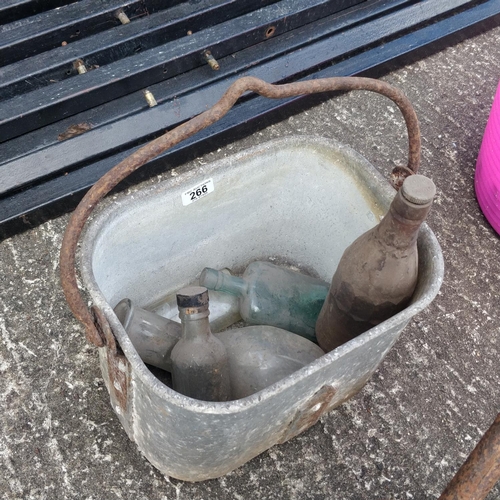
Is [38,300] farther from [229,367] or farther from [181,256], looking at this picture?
[229,367]

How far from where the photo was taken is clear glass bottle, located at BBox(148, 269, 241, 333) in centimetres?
119

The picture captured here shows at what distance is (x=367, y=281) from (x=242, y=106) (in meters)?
0.76

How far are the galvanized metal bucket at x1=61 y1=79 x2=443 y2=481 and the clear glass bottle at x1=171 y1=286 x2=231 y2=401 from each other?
9 cm

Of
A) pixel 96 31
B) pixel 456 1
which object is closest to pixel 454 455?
pixel 96 31

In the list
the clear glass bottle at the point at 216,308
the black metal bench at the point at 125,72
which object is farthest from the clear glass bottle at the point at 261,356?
the black metal bench at the point at 125,72

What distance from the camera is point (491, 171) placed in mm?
1431

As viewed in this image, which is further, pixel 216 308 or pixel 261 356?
pixel 216 308

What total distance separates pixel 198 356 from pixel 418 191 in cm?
41

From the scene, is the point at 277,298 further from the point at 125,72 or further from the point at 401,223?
the point at 125,72

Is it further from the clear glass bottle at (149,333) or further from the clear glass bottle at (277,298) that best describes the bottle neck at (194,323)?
the clear glass bottle at (277,298)

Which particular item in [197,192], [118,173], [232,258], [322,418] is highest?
[118,173]

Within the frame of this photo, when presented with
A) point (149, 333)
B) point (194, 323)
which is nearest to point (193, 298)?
point (194, 323)

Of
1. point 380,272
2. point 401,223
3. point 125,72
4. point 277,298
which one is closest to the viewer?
point 401,223

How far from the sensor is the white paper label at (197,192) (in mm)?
997
